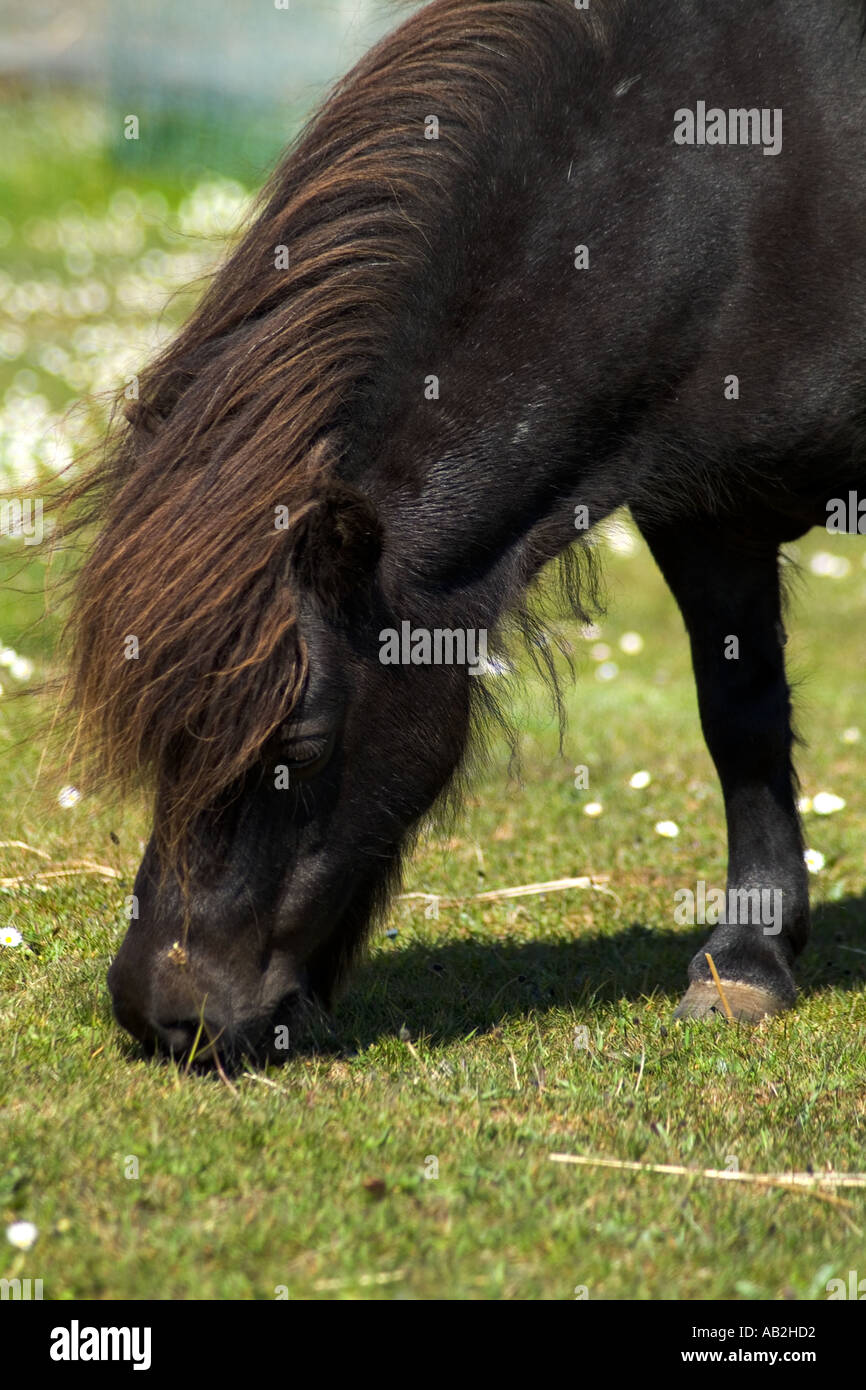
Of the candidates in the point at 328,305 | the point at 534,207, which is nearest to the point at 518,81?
the point at 534,207

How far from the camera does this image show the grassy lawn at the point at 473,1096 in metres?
3.01

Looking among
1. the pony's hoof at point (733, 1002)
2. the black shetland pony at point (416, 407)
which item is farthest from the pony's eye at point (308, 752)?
the pony's hoof at point (733, 1002)

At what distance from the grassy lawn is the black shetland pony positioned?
1.10 ft

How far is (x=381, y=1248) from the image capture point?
303cm

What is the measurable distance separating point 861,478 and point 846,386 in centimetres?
37

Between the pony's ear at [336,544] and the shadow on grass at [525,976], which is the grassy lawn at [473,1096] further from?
the pony's ear at [336,544]

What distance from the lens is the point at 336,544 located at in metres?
3.60

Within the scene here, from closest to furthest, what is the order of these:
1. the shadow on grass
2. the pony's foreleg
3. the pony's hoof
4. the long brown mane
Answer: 1. the long brown mane
2. the shadow on grass
3. the pony's hoof
4. the pony's foreleg

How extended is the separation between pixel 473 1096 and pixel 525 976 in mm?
1184

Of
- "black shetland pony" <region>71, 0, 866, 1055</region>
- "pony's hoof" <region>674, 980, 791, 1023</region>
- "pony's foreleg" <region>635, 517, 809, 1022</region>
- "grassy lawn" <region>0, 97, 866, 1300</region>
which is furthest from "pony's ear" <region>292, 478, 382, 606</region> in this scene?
"pony's hoof" <region>674, 980, 791, 1023</region>

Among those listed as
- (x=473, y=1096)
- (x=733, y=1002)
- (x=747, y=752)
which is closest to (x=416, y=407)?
(x=473, y=1096)

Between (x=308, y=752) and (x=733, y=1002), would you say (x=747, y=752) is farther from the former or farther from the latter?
(x=308, y=752)

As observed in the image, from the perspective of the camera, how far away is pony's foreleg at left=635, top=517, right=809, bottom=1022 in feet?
16.3

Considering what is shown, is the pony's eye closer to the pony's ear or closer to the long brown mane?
the long brown mane
